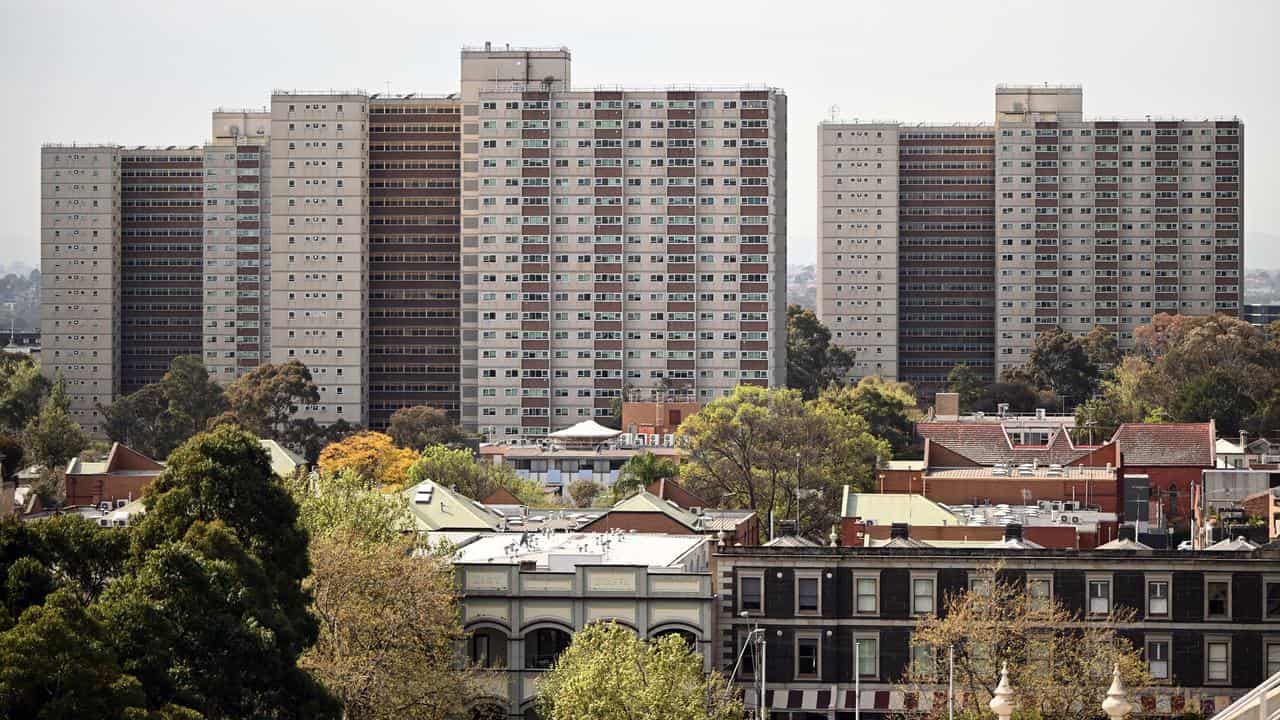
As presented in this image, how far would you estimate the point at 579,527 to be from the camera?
11006 cm

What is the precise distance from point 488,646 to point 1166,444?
2944 inches

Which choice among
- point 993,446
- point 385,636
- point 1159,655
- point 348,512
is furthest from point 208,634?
point 993,446

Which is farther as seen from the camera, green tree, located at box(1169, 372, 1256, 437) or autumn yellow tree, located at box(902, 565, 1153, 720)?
green tree, located at box(1169, 372, 1256, 437)

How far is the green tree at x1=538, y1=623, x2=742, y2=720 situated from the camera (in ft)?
236

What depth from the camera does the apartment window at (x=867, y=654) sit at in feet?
283

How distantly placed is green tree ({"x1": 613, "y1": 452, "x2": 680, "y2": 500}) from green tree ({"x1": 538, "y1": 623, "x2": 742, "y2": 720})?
8102 centimetres

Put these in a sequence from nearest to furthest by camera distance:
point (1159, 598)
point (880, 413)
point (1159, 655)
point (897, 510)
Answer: point (1159, 655) < point (1159, 598) < point (897, 510) < point (880, 413)

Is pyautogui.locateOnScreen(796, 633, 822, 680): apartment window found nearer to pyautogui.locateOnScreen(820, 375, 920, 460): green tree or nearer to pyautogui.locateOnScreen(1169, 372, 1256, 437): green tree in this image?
pyautogui.locateOnScreen(820, 375, 920, 460): green tree

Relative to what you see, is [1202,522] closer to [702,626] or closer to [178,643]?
[702,626]

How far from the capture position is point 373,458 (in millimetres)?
188375

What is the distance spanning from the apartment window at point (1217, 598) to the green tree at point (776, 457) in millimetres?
57671

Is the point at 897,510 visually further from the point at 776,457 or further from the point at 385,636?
the point at 385,636

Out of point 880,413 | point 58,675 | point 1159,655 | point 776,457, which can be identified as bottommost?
point 1159,655

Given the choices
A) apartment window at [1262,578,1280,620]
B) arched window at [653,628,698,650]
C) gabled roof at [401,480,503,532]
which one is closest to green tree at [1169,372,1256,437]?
gabled roof at [401,480,503,532]
